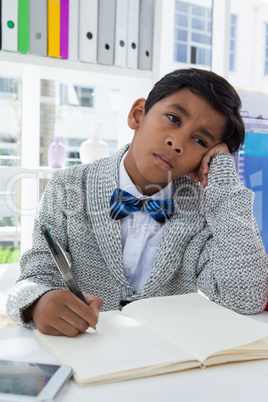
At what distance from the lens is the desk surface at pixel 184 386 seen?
1.48 ft

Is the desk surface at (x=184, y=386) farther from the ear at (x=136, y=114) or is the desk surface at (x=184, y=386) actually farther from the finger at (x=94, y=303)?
the ear at (x=136, y=114)

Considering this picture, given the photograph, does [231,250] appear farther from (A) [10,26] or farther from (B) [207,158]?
(A) [10,26]

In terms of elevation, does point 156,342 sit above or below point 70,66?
below

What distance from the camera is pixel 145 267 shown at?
111cm

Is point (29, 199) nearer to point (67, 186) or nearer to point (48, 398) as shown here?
point (67, 186)

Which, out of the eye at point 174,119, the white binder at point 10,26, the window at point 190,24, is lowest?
the eye at point 174,119

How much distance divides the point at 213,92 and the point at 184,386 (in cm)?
73

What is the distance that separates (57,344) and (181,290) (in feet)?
1.82

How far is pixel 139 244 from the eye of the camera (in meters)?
1.09

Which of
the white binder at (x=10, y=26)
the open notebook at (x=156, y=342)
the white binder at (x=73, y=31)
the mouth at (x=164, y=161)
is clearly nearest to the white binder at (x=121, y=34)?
the white binder at (x=73, y=31)

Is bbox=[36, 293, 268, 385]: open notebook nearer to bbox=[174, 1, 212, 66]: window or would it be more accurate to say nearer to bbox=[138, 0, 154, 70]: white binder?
bbox=[138, 0, 154, 70]: white binder

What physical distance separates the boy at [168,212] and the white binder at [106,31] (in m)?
0.62

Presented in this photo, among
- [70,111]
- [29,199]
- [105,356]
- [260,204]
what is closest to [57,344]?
[105,356]

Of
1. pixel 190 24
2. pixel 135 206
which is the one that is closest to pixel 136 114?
pixel 135 206
